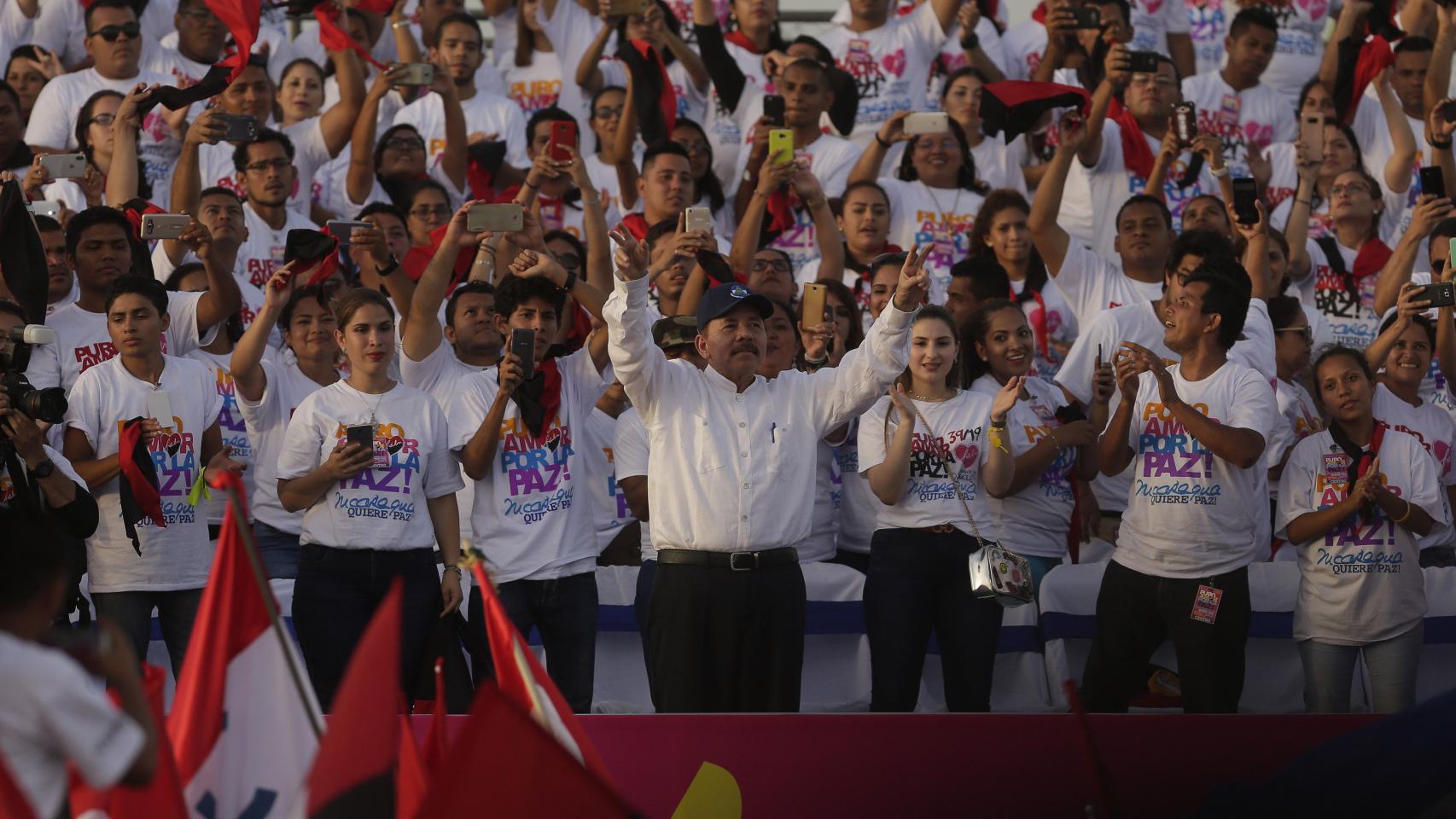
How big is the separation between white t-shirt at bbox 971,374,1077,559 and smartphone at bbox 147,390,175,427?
318 centimetres

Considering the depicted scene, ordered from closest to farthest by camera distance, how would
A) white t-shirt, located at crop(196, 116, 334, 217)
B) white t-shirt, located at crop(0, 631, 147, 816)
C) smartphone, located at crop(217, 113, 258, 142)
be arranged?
1. white t-shirt, located at crop(0, 631, 147, 816)
2. smartphone, located at crop(217, 113, 258, 142)
3. white t-shirt, located at crop(196, 116, 334, 217)

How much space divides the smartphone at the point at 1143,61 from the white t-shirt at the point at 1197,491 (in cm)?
316

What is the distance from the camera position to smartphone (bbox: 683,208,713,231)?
294 inches

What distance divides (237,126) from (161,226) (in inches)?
38.7

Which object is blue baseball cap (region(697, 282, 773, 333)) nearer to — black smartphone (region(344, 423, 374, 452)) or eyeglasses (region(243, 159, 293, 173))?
black smartphone (region(344, 423, 374, 452))

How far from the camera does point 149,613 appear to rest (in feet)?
22.0


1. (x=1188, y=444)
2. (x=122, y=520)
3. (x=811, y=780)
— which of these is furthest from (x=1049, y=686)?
(x=122, y=520)

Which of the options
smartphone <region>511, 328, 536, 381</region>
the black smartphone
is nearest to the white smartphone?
the black smartphone

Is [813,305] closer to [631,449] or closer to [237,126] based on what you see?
[631,449]

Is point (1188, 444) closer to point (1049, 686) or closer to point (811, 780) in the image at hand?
point (1049, 686)

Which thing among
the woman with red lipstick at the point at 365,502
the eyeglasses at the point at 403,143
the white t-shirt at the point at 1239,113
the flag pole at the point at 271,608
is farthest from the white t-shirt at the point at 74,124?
the flag pole at the point at 271,608

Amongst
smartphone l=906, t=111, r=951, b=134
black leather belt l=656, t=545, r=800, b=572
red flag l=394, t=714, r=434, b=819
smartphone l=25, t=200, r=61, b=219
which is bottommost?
red flag l=394, t=714, r=434, b=819

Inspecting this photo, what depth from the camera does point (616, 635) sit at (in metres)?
7.50

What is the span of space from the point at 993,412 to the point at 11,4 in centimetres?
707
